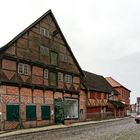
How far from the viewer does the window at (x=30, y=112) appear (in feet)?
121

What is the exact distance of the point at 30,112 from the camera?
37.2m

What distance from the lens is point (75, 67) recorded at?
1900 inches

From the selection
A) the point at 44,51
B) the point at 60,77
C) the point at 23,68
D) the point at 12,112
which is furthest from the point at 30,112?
the point at 60,77

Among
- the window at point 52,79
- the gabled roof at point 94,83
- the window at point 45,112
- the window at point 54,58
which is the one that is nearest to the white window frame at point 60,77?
the window at point 52,79

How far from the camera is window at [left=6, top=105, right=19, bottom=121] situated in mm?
33812

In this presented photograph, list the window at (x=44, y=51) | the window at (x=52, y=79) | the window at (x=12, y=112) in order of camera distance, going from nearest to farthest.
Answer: the window at (x=12, y=112), the window at (x=44, y=51), the window at (x=52, y=79)

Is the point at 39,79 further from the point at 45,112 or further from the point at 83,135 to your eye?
the point at 83,135

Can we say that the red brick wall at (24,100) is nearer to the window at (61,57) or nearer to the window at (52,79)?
the window at (52,79)

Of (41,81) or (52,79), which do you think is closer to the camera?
(41,81)

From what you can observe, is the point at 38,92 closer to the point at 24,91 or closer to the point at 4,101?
the point at 24,91

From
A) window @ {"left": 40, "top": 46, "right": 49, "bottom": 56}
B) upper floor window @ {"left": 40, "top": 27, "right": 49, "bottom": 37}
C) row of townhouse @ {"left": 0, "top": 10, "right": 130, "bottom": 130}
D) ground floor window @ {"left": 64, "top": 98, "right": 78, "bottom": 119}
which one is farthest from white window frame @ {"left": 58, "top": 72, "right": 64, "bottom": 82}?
upper floor window @ {"left": 40, "top": 27, "right": 49, "bottom": 37}

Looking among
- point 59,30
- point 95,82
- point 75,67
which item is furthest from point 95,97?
point 59,30

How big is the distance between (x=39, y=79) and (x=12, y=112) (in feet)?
20.0

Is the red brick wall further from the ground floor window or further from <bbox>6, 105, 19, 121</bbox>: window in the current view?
the ground floor window
